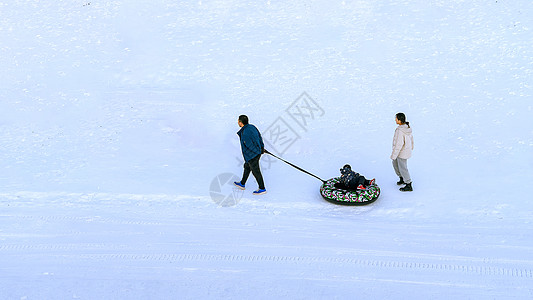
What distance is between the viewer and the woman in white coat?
876 cm

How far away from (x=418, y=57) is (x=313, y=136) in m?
4.77

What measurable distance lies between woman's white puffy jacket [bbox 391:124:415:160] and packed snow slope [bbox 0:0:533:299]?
2.45 ft

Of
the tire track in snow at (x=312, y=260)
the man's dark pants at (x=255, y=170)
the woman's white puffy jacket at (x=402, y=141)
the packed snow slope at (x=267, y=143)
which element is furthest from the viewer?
the man's dark pants at (x=255, y=170)

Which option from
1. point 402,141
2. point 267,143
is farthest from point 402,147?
point 267,143

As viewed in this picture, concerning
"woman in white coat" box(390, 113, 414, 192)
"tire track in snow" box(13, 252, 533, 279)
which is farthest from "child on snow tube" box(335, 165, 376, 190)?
"tire track in snow" box(13, 252, 533, 279)

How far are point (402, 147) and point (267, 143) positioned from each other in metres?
3.54

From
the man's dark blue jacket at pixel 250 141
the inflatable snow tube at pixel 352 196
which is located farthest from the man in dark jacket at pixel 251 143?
the inflatable snow tube at pixel 352 196

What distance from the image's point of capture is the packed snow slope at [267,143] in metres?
7.02

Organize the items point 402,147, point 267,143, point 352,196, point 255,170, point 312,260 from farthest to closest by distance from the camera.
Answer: point 267,143, point 255,170, point 402,147, point 352,196, point 312,260

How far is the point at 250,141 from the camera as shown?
8828mm

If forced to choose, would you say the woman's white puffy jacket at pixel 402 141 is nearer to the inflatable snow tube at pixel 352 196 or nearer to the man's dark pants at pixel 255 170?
the inflatable snow tube at pixel 352 196

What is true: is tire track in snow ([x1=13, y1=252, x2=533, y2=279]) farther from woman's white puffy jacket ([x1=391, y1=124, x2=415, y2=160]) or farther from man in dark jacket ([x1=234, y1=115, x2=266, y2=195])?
woman's white puffy jacket ([x1=391, y1=124, x2=415, y2=160])

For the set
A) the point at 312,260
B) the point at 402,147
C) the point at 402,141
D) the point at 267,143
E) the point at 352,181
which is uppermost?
the point at 402,141

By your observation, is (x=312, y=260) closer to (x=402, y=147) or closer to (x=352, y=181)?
(x=352, y=181)
